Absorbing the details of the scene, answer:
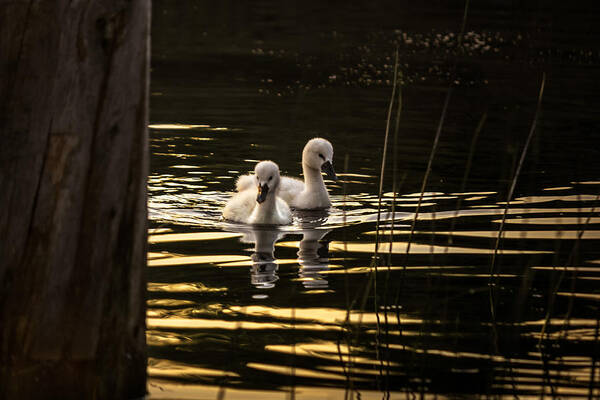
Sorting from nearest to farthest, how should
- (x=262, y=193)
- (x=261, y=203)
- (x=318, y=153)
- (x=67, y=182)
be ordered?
(x=67, y=182)
(x=262, y=193)
(x=261, y=203)
(x=318, y=153)

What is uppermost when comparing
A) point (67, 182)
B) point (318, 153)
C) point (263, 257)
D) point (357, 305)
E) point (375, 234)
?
point (318, 153)

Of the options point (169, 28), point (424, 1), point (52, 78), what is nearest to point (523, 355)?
point (52, 78)

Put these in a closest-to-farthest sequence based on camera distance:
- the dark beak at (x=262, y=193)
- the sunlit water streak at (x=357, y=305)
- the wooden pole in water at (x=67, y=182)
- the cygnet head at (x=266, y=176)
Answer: the wooden pole in water at (x=67, y=182) → the sunlit water streak at (x=357, y=305) → the dark beak at (x=262, y=193) → the cygnet head at (x=266, y=176)

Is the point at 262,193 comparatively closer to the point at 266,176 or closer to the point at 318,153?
the point at 266,176

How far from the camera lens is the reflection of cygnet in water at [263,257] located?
22.2 feet

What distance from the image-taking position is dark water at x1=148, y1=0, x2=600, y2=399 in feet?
16.6

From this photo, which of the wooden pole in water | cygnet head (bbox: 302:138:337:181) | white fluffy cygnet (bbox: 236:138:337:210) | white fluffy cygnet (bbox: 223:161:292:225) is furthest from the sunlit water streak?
cygnet head (bbox: 302:138:337:181)

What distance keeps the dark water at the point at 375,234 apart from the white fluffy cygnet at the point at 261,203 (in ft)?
0.50

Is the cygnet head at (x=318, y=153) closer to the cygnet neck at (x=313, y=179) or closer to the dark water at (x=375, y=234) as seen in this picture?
the cygnet neck at (x=313, y=179)

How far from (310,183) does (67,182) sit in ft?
19.9

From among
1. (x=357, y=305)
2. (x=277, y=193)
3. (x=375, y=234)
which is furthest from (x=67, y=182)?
(x=277, y=193)

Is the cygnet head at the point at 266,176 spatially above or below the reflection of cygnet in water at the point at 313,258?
above

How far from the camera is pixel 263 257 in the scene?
7.57 meters

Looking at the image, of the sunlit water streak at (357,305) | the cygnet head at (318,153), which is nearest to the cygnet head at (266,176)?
the sunlit water streak at (357,305)
